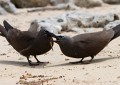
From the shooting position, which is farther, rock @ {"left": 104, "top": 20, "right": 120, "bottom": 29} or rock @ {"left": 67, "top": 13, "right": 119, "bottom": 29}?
rock @ {"left": 67, "top": 13, "right": 119, "bottom": 29}

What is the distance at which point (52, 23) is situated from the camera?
1270 cm

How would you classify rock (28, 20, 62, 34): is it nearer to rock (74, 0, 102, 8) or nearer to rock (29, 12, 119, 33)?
rock (29, 12, 119, 33)

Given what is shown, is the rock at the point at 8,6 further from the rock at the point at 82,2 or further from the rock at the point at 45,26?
the rock at the point at 45,26

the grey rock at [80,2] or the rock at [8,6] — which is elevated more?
the rock at [8,6]

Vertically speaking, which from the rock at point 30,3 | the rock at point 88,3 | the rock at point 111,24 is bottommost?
the rock at point 88,3

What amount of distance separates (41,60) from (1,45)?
69.8 inches

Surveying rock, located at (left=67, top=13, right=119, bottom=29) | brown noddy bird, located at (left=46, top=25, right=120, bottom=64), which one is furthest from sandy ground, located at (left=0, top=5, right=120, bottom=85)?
rock, located at (left=67, top=13, right=119, bottom=29)

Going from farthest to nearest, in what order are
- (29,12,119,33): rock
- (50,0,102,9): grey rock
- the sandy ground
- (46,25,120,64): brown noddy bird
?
(50,0,102,9): grey rock
(29,12,119,33): rock
(46,25,120,64): brown noddy bird
the sandy ground

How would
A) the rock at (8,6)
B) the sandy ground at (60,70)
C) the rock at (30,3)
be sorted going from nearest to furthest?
the sandy ground at (60,70), the rock at (8,6), the rock at (30,3)

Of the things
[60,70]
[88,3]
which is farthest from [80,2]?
[60,70]

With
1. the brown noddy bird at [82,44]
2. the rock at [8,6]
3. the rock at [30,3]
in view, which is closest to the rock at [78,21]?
the rock at [8,6]

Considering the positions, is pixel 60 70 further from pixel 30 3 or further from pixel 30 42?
pixel 30 3

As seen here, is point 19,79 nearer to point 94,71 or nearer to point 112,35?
point 94,71

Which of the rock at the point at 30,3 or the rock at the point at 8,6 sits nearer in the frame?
the rock at the point at 8,6
